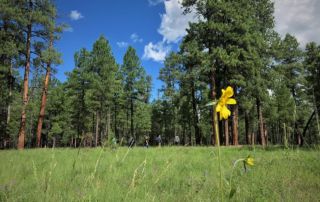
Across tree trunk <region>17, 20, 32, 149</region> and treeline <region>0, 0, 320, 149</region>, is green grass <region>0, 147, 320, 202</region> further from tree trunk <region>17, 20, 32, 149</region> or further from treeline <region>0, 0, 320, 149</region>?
tree trunk <region>17, 20, 32, 149</region>

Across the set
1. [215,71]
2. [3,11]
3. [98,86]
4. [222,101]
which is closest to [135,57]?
[98,86]

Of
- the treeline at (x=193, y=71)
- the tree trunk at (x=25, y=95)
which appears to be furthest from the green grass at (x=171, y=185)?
the tree trunk at (x=25, y=95)

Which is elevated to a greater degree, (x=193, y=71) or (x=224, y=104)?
(x=193, y=71)

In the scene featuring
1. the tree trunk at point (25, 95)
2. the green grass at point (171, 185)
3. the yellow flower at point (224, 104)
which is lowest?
the green grass at point (171, 185)

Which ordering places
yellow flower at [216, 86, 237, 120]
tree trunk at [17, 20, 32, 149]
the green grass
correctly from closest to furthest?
yellow flower at [216, 86, 237, 120] → the green grass → tree trunk at [17, 20, 32, 149]

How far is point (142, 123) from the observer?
142ft

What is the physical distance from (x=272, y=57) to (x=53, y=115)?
3380 cm

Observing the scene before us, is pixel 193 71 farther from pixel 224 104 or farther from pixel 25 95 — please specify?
pixel 224 104

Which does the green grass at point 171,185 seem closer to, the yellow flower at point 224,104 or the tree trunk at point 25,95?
the yellow flower at point 224,104

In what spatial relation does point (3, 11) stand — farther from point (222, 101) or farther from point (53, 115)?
point (53, 115)

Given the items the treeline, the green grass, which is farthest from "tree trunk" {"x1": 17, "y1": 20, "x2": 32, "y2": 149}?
the green grass

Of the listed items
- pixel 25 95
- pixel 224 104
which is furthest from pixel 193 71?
pixel 224 104

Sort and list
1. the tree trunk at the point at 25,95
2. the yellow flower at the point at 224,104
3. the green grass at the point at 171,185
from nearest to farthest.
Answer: the yellow flower at the point at 224,104 < the green grass at the point at 171,185 < the tree trunk at the point at 25,95

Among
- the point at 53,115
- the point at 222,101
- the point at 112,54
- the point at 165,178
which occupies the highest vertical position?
the point at 112,54
